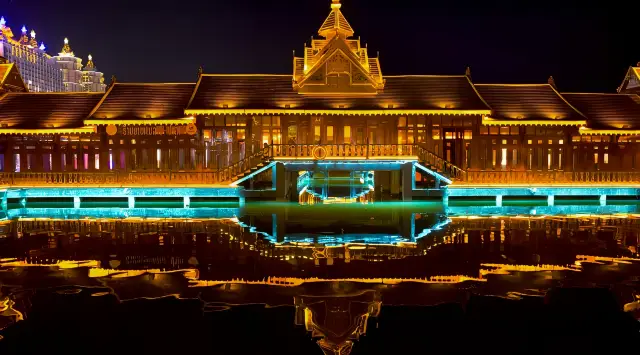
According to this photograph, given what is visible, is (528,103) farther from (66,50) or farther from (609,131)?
(66,50)

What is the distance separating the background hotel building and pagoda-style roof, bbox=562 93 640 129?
7881 cm

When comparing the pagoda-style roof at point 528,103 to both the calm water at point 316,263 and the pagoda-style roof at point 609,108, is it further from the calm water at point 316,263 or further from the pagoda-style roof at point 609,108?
the calm water at point 316,263

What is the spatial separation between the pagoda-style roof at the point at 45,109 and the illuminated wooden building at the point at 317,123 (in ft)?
0.25

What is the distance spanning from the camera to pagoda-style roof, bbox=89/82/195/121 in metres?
28.8

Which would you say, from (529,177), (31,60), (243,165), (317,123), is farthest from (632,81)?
A: (31,60)

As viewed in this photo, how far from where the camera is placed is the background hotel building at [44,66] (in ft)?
282

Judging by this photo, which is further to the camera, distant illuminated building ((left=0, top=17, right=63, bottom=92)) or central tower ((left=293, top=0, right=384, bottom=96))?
distant illuminated building ((left=0, top=17, right=63, bottom=92))

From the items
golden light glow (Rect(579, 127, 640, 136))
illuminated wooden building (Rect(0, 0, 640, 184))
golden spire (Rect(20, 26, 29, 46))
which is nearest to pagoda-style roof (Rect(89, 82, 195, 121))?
illuminated wooden building (Rect(0, 0, 640, 184))

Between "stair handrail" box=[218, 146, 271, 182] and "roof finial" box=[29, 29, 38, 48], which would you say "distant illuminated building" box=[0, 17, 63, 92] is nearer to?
"roof finial" box=[29, 29, 38, 48]

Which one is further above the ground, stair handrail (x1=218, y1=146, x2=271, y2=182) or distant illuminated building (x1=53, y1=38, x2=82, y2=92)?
distant illuminated building (x1=53, y1=38, x2=82, y2=92)

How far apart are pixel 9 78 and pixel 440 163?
2569cm

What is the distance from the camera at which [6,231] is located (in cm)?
1864

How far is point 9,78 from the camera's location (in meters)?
33.8

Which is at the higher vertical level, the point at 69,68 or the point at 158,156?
the point at 69,68
